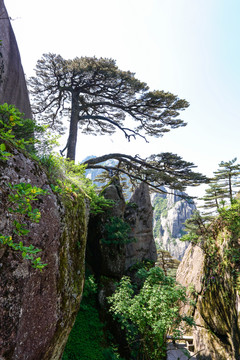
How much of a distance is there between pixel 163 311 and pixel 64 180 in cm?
439

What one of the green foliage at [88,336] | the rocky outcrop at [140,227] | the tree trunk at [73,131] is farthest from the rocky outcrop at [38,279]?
the rocky outcrop at [140,227]

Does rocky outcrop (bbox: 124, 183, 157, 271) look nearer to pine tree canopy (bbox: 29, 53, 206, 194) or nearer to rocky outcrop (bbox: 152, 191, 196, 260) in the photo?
pine tree canopy (bbox: 29, 53, 206, 194)

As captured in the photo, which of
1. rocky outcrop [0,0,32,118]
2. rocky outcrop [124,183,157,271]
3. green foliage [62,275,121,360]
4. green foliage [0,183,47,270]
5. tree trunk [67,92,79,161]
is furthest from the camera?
rocky outcrop [124,183,157,271]

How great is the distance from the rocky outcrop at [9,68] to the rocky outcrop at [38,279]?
11.1ft

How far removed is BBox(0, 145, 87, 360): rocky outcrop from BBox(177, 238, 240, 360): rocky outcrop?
7.33 metres

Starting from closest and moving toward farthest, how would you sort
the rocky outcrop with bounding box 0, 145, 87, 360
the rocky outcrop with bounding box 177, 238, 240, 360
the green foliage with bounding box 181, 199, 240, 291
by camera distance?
1. the rocky outcrop with bounding box 0, 145, 87, 360
2. the rocky outcrop with bounding box 177, 238, 240, 360
3. the green foliage with bounding box 181, 199, 240, 291

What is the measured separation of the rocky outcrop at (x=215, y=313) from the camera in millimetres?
7188

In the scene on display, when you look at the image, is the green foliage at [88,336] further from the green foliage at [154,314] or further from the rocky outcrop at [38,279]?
the rocky outcrop at [38,279]

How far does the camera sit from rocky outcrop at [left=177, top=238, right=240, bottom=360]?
7.19m

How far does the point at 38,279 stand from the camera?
2.39 metres

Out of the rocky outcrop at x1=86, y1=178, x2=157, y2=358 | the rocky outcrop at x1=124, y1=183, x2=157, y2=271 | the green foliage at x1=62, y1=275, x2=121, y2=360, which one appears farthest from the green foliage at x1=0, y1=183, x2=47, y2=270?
the rocky outcrop at x1=124, y1=183, x2=157, y2=271

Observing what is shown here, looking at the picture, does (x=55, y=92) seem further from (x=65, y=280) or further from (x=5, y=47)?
(x=65, y=280)

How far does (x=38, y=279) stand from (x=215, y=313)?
8987mm

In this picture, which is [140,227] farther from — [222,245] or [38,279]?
[38,279]
